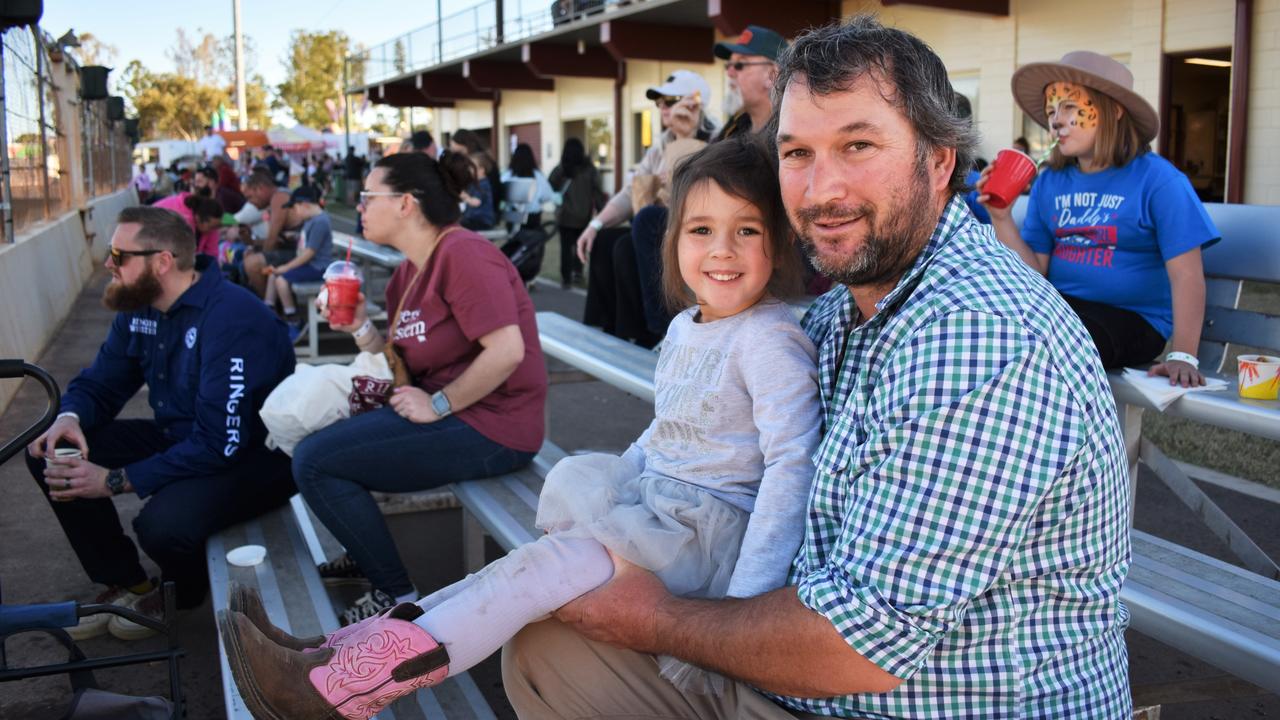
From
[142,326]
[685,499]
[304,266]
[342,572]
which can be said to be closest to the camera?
[685,499]

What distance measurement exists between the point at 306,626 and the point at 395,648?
97 cm

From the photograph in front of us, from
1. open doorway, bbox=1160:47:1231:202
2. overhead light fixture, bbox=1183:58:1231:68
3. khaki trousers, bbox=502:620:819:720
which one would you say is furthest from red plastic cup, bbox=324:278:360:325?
overhead light fixture, bbox=1183:58:1231:68

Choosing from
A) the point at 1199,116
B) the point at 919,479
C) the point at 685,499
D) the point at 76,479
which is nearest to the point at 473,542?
the point at 76,479

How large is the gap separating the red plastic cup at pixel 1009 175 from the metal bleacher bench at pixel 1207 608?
1432mm

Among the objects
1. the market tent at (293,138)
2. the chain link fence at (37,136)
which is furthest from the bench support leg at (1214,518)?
the market tent at (293,138)

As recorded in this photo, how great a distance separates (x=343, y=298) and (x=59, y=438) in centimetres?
112

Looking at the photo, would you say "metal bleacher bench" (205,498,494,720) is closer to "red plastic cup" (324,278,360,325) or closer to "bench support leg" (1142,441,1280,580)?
"red plastic cup" (324,278,360,325)

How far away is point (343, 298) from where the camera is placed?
12.7 ft

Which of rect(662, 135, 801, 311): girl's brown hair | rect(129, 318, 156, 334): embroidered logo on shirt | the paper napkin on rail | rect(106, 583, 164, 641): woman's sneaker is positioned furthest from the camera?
rect(129, 318, 156, 334): embroidered logo on shirt

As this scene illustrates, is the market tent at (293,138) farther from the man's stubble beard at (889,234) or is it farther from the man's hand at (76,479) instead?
the man's stubble beard at (889,234)

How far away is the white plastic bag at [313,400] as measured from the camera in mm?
3578

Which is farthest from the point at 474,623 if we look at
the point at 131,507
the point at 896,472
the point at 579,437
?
the point at 579,437

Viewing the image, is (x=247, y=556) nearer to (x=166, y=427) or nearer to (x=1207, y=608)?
(x=166, y=427)

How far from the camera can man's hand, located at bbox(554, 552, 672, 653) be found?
1.95 metres
